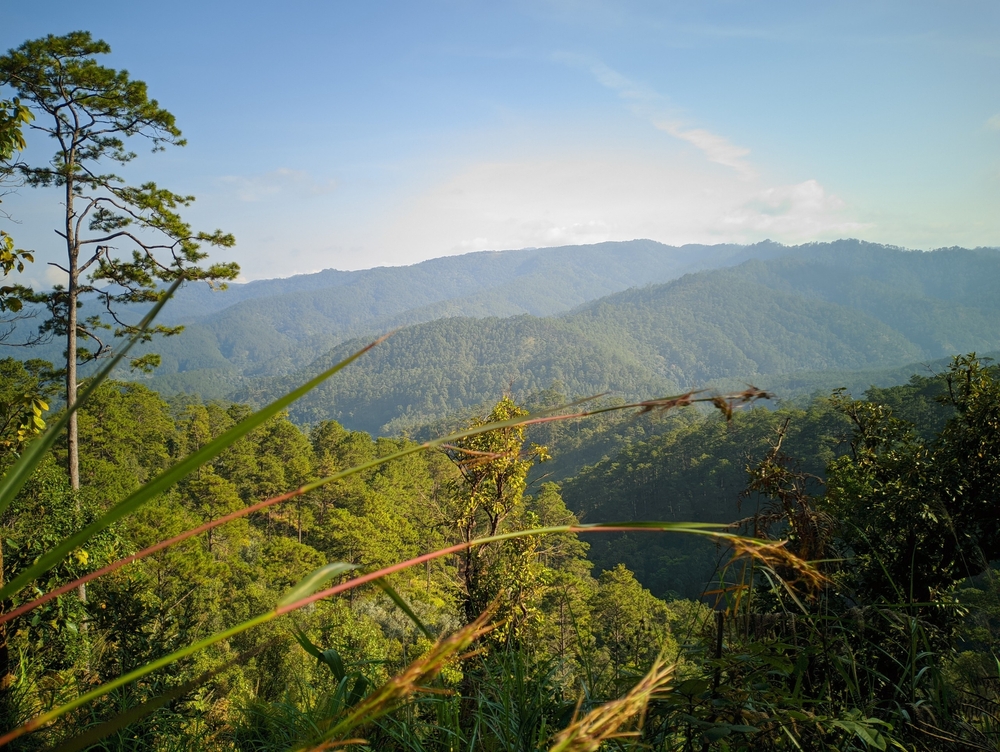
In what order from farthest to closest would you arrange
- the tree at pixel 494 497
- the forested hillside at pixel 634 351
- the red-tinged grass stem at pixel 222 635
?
the forested hillside at pixel 634 351
the tree at pixel 494 497
the red-tinged grass stem at pixel 222 635

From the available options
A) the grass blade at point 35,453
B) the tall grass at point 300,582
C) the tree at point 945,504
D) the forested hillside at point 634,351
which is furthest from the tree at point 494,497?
the forested hillside at point 634,351

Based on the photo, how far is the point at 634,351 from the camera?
6880 inches

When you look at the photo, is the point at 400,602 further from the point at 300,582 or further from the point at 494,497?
the point at 494,497

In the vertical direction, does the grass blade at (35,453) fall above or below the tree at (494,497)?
above

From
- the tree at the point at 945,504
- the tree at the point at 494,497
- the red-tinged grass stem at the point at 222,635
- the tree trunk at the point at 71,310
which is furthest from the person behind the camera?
the tree trunk at the point at 71,310

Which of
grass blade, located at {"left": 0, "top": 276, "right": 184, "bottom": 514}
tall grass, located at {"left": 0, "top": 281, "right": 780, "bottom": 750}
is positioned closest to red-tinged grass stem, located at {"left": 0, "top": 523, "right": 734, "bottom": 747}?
tall grass, located at {"left": 0, "top": 281, "right": 780, "bottom": 750}

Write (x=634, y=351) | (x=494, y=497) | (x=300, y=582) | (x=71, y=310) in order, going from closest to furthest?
1. (x=300, y=582)
2. (x=494, y=497)
3. (x=71, y=310)
4. (x=634, y=351)

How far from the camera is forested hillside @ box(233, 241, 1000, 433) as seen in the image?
139000mm

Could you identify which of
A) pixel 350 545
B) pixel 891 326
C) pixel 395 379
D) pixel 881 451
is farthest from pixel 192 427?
pixel 891 326

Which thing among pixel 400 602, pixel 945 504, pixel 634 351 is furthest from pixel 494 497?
pixel 634 351

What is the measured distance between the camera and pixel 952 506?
4.62 meters

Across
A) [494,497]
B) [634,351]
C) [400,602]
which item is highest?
[400,602]

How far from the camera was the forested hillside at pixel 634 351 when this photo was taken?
139 m

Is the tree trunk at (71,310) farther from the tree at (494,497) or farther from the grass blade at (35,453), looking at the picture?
the grass blade at (35,453)
